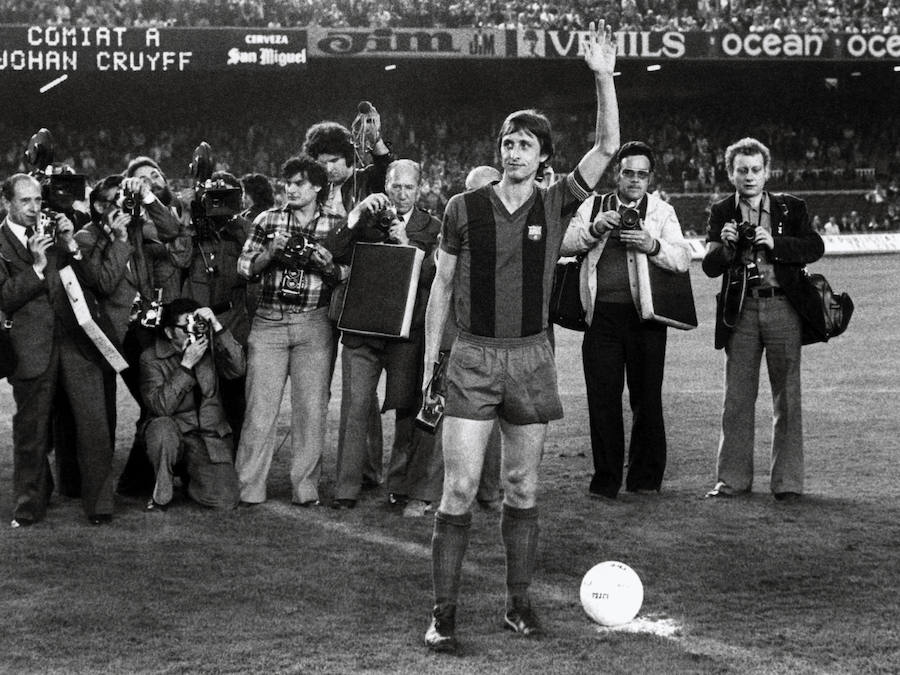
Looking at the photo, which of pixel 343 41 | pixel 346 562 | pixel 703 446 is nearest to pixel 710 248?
pixel 703 446

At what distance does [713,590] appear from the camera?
516 centimetres

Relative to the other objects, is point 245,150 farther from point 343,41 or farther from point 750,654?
point 750,654

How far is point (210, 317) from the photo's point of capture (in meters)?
6.74

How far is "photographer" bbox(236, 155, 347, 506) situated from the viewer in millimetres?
6723

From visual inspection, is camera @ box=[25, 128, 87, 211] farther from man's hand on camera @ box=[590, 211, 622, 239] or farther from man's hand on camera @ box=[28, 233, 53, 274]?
man's hand on camera @ box=[590, 211, 622, 239]

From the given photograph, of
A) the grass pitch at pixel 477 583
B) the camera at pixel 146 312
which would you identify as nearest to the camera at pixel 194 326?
the camera at pixel 146 312

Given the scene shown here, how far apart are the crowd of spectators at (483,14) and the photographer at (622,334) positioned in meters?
24.4

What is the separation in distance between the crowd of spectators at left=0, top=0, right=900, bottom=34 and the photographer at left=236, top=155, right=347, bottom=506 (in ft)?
77.9

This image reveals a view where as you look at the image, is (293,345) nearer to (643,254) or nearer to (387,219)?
(387,219)

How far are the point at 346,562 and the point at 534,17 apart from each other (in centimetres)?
2827

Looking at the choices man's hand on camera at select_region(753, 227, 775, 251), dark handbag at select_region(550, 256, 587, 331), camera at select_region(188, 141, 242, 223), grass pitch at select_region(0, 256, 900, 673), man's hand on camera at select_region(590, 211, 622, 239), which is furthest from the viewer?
camera at select_region(188, 141, 242, 223)

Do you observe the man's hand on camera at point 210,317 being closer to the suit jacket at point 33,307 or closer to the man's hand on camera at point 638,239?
the suit jacket at point 33,307

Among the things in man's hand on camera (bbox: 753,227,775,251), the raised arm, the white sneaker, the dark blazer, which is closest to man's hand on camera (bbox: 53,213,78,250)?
the white sneaker

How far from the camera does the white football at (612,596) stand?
468 centimetres
